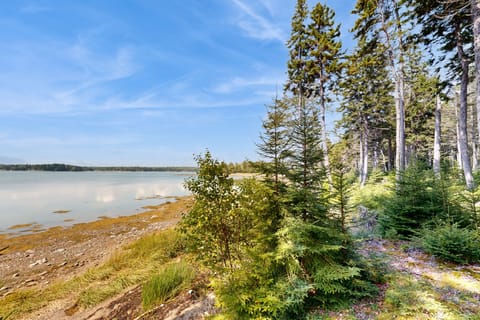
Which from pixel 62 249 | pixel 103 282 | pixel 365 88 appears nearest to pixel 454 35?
pixel 365 88

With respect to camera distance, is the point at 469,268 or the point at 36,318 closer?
the point at 469,268

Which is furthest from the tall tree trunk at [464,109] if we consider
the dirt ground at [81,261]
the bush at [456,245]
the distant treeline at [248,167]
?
the dirt ground at [81,261]

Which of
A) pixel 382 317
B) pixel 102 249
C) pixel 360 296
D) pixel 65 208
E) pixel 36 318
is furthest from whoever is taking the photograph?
pixel 65 208

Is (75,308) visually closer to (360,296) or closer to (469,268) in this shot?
(360,296)

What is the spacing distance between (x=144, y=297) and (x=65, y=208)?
19423 mm

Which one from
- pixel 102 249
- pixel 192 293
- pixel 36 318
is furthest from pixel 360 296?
pixel 102 249

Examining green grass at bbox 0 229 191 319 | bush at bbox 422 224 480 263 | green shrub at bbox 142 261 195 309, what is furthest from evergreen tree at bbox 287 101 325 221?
green grass at bbox 0 229 191 319

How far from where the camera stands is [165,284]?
14.8ft

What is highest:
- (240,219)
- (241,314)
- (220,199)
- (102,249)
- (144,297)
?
(220,199)

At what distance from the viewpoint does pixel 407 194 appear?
5.88 m

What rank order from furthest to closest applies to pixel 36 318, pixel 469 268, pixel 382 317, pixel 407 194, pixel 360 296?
1. pixel 407 194
2. pixel 36 318
3. pixel 469 268
4. pixel 360 296
5. pixel 382 317

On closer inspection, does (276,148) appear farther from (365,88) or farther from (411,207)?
(365,88)

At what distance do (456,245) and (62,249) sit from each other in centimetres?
1445

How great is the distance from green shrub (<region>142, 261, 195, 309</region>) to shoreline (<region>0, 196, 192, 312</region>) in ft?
5.81
